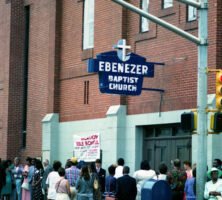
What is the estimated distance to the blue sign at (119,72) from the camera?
21531 mm

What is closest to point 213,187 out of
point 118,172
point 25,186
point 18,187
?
point 118,172

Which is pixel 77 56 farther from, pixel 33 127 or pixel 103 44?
pixel 33 127

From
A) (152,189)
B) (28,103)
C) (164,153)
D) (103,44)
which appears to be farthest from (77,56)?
(152,189)

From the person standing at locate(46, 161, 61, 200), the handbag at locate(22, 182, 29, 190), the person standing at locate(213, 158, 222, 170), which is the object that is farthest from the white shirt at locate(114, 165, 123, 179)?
the handbag at locate(22, 182, 29, 190)

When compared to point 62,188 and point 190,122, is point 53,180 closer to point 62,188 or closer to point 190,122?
point 62,188

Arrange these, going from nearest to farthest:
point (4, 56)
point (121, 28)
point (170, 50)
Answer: point (170, 50), point (121, 28), point (4, 56)

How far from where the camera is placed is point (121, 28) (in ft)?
83.7

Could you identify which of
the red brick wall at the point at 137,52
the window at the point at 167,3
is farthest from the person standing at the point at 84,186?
the window at the point at 167,3

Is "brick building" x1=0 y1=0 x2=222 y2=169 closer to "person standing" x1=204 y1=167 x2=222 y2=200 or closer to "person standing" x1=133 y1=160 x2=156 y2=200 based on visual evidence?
"person standing" x1=133 y1=160 x2=156 y2=200

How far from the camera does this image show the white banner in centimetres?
2638

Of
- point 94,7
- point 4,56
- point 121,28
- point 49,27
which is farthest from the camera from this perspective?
point 4,56

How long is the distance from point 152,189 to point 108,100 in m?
11.1

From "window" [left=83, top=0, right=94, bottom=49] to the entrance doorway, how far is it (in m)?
5.22

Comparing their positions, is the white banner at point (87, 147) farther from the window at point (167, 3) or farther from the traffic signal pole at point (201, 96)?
the traffic signal pole at point (201, 96)
